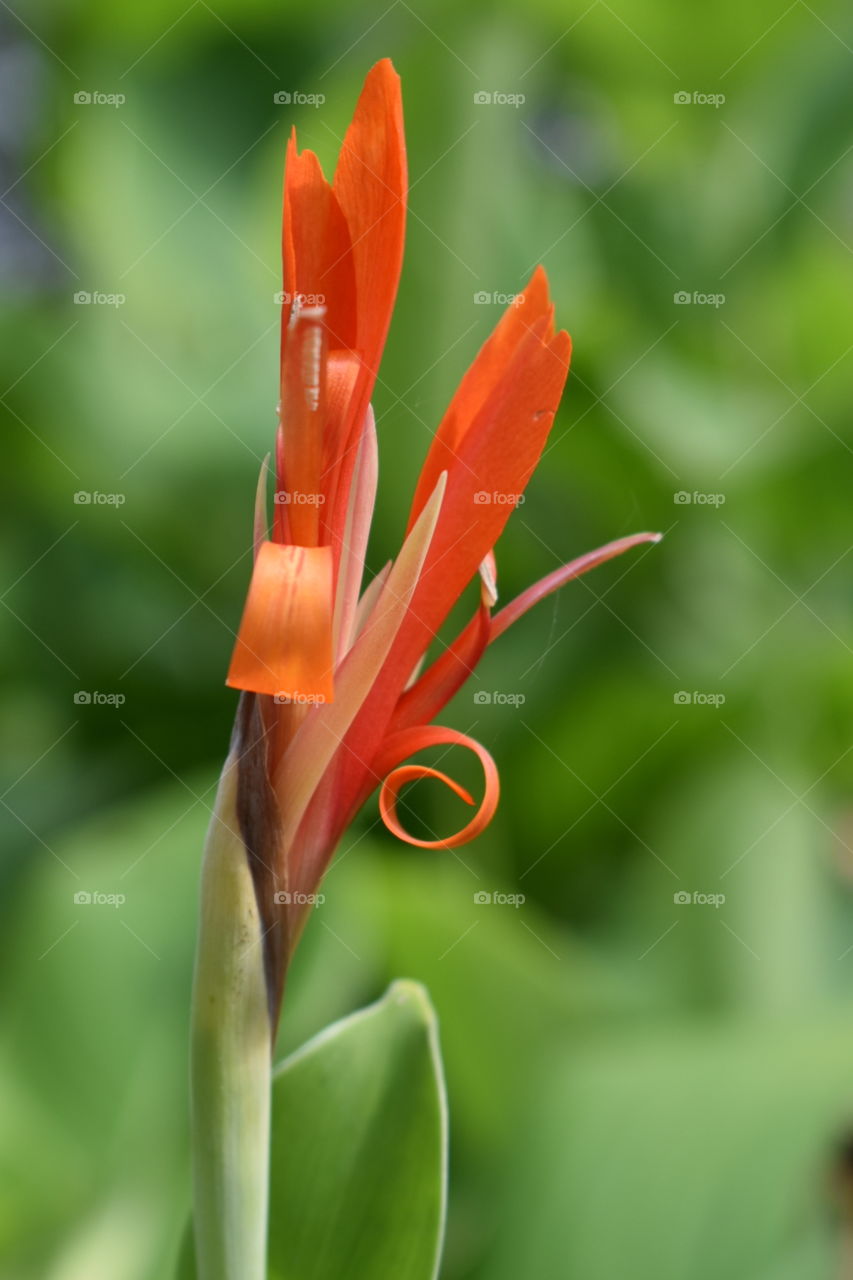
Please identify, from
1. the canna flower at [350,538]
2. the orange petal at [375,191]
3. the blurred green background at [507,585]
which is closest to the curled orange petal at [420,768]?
the canna flower at [350,538]

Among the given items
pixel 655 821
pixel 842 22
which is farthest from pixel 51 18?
pixel 655 821

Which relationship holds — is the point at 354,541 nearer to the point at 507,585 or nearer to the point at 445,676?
the point at 445,676

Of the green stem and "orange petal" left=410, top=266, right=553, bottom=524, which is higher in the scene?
"orange petal" left=410, top=266, right=553, bottom=524

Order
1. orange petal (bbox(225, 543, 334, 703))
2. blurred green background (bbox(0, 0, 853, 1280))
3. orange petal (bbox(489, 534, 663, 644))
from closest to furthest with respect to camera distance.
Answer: orange petal (bbox(225, 543, 334, 703)) → orange petal (bbox(489, 534, 663, 644)) → blurred green background (bbox(0, 0, 853, 1280))

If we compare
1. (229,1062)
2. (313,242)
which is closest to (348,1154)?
(229,1062)

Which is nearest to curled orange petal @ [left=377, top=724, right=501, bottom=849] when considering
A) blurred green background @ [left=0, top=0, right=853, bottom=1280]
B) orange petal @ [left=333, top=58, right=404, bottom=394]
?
orange petal @ [left=333, top=58, right=404, bottom=394]

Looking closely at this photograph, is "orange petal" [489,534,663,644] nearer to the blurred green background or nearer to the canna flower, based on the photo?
the canna flower

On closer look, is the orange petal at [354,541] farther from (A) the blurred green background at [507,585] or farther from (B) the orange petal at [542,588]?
(A) the blurred green background at [507,585]
